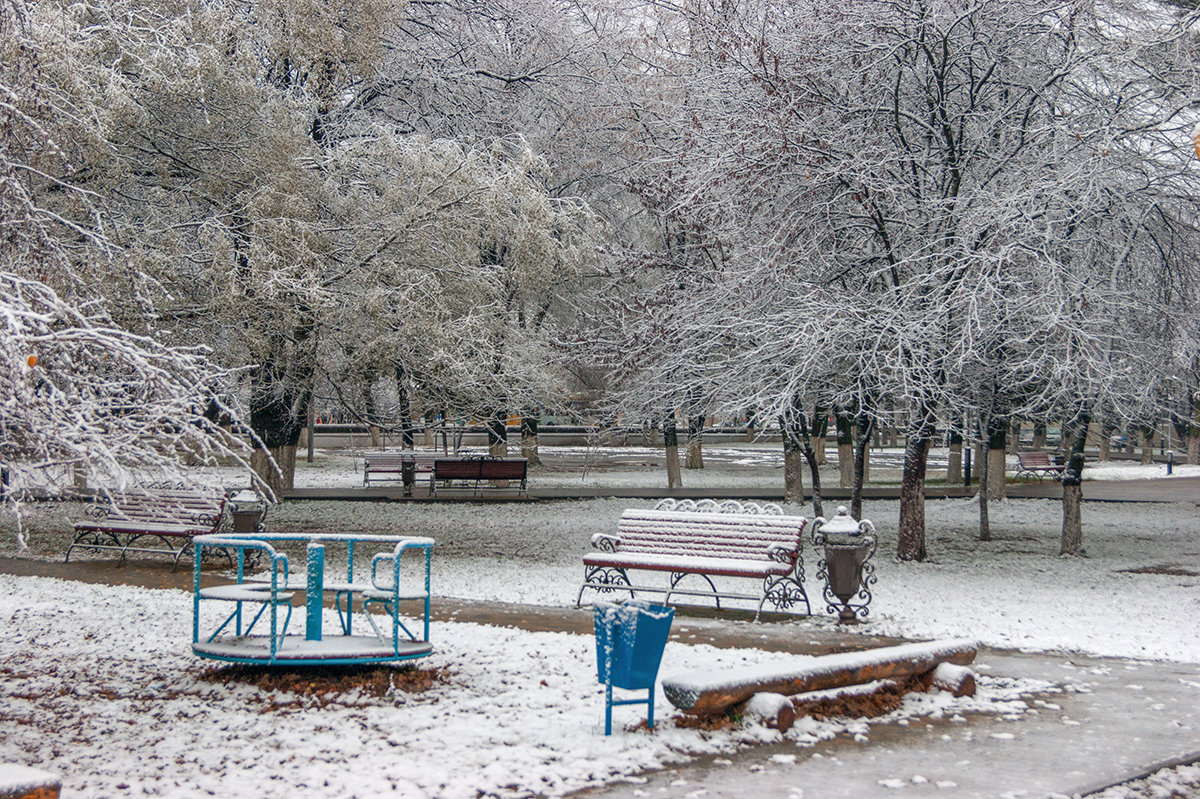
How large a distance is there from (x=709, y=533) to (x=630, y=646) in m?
4.82

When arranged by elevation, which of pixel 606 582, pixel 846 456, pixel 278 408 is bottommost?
pixel 606 582

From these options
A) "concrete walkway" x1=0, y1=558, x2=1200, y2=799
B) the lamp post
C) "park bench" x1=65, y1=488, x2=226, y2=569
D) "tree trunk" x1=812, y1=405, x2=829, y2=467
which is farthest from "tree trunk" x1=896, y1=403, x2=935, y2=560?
"park bench" x1=65, y1=488, x2=226, y2=569

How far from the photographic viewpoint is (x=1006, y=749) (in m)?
5.71

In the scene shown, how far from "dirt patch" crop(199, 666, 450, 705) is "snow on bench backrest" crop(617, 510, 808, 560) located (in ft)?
12.4

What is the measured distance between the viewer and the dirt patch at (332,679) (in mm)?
6660

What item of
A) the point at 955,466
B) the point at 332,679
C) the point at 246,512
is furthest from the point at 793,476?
the point at 332,679

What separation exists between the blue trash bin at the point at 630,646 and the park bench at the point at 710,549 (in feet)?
12.5

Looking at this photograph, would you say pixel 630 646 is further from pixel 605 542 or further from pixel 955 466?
pixel 955 466

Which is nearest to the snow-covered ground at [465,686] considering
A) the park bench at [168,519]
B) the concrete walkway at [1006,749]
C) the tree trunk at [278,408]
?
the concrete walkway at [1006,749]

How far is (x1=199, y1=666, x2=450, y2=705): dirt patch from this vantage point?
666 cm

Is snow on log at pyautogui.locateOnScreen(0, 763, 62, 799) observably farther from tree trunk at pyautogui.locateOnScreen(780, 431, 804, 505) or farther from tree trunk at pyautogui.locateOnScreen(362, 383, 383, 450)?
tree trunk at pyautogui.locateOnScreen(780, 431, 804, 505)

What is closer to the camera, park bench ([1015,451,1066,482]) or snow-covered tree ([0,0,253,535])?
snow-covered tree ([0,0,253,535])

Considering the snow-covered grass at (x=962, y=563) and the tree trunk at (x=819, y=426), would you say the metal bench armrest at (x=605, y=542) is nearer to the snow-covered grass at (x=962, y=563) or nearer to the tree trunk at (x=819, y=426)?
the snow-covered grass at (x=962, y=563)

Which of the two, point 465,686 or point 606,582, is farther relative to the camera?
point 606,582
